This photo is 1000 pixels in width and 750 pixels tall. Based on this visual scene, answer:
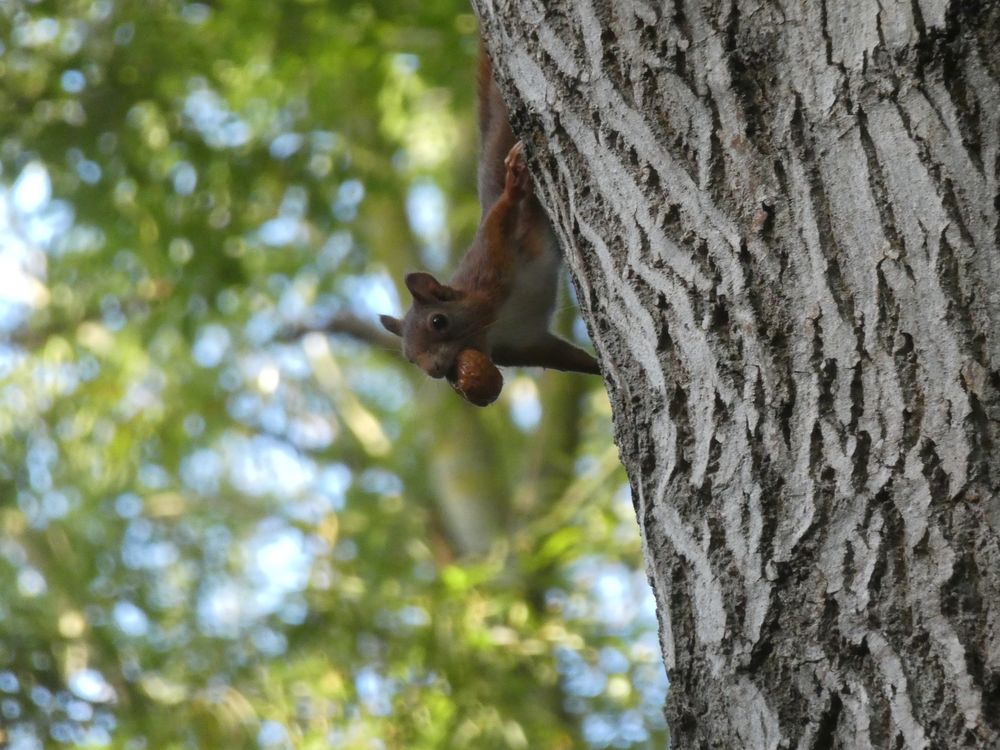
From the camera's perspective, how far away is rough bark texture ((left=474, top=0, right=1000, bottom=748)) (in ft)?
4.51

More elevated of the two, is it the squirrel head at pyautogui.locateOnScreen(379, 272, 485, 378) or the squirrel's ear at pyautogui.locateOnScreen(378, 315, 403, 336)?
the squirrel's ear at pyautogui.locateOnScreen(378, 315, 403, 336)

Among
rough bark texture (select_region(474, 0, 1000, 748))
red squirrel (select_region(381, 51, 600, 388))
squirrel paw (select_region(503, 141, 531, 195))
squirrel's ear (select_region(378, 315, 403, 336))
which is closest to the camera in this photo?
rough bark texture (select_region(474, 0, 1000, 748))

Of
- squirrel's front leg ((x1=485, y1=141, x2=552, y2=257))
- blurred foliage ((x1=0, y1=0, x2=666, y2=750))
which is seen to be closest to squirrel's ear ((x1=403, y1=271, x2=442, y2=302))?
squirrel's front leg ((x1=485, y1=141, x2=552, y2=257))

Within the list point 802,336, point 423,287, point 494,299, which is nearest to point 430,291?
point 423,287

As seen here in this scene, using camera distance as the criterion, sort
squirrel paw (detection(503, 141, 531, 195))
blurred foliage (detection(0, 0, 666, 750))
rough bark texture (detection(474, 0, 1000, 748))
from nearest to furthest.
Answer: rough bark texture (detection(474, 0, 1000, 748)), squirrel paw (detection(503, 141, 531, 195)), blurred foliage (detection(0, 0, 666, 750))

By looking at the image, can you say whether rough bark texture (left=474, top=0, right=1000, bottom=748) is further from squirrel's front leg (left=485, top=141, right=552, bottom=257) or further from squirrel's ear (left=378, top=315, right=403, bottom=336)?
squirrel's ear (left=378, top=315, right=403, bottom=336)

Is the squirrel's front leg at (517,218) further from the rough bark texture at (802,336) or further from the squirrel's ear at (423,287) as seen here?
the rough bark texture at (802,336)

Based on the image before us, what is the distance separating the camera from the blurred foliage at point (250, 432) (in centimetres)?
513

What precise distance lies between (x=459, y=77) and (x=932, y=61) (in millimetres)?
4163

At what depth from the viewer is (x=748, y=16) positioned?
1531 millimetres

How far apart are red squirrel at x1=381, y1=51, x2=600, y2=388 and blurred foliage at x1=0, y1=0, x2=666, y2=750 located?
4.03 ft

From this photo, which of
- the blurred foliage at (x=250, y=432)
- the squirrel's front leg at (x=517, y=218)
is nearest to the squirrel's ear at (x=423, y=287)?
the squirrel's front leg at (x=517, y=218)

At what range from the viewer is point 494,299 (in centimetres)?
297

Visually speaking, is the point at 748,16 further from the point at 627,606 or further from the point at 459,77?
the point at 627,606
